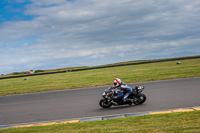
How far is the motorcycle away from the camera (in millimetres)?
9688

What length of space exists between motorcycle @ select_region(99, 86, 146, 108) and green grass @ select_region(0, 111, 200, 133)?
2.65 meters

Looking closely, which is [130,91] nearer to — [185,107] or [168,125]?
[185,107]

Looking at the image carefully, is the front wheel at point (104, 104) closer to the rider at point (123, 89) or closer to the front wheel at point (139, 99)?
the rider at point (123, 89)

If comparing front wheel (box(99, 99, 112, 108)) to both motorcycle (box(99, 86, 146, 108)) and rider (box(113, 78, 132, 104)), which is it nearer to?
motorcycle (box(99, 86, 146, 108))

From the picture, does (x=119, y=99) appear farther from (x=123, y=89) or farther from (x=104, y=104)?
(x=104, y=104)

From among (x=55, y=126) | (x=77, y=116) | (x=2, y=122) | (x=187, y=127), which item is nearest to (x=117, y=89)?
(x=77, y=116)

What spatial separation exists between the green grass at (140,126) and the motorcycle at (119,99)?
2651 millimetres

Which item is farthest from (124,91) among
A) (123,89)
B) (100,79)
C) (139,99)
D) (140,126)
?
(100,79)

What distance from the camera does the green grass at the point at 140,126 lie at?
5.60 m

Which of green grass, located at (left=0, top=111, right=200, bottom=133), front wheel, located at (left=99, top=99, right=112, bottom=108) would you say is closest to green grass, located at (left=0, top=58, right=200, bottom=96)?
front wheel, located at (left=99, top=99, right=112, bottom=108)

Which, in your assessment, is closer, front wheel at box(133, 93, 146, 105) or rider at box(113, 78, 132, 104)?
rider at box(113, 78, 132, 104)

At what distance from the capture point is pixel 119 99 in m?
9.73

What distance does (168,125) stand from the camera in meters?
5.89

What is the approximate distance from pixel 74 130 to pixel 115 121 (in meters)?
1.47
